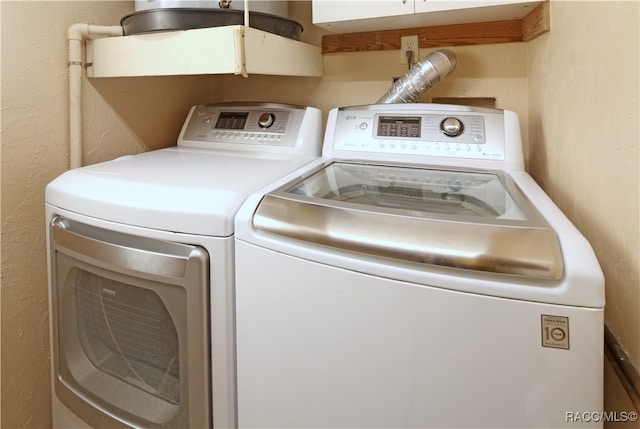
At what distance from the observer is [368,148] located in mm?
1287

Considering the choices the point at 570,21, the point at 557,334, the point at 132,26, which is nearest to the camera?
the point at 557,334

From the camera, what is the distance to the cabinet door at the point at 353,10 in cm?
121

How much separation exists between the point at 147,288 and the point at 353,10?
37.1 inches

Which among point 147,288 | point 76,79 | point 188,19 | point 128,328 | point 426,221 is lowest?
point 128,328

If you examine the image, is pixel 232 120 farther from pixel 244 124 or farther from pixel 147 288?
pixel 147 288

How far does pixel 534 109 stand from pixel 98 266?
127 centimetres

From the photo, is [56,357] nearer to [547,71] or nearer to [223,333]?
[223,333]

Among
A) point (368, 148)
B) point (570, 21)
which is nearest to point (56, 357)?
point (368, 148)

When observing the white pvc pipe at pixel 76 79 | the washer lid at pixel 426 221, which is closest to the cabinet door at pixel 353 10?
the washer lid at pixel 426 221

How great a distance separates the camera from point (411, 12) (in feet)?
3.93

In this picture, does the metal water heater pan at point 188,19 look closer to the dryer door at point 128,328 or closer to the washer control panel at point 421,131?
the washer control panel at point 421,131

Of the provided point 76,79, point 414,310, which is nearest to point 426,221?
point 414,310

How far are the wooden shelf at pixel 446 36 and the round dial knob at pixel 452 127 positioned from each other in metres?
0.32

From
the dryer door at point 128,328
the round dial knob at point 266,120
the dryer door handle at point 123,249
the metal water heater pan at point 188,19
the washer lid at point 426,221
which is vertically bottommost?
the dryer door at point 128,328
